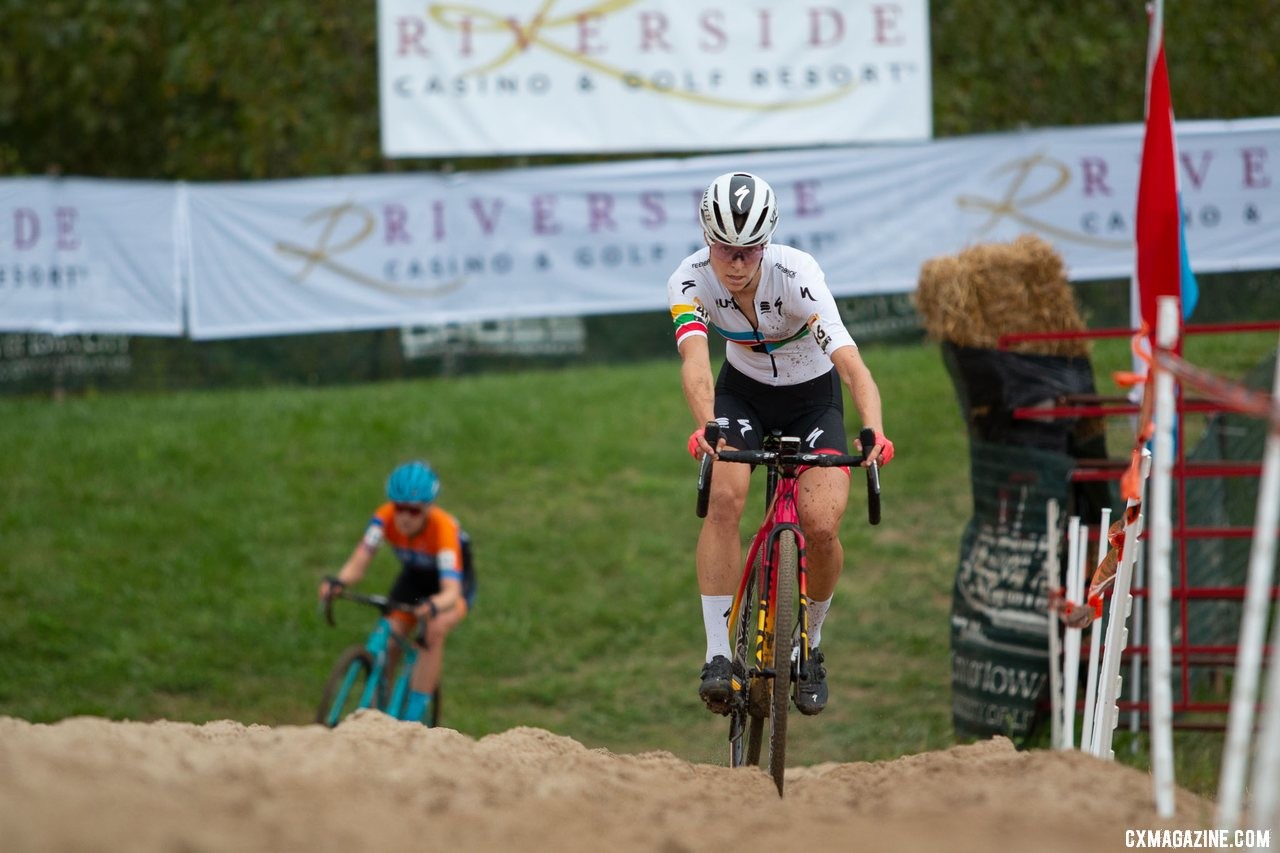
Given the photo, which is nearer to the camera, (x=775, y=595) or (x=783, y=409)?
(x=775, y=595)

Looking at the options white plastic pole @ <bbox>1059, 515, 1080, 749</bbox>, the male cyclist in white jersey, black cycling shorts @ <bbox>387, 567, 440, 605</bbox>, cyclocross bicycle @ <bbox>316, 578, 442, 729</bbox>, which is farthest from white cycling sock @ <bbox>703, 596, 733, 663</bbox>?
black cycling shorts @ <bbox>387, 567, 440, 605</bbox>

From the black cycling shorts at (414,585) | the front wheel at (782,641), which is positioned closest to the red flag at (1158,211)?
the front wheel at (782,641)

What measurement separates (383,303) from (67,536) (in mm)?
3872

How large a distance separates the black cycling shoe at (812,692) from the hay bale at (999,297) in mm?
3536

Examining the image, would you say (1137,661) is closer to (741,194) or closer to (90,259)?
(741,194)

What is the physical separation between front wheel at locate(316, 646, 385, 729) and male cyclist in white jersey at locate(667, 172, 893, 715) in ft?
12.1

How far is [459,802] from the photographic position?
4.25m

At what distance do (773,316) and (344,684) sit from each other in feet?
15.1

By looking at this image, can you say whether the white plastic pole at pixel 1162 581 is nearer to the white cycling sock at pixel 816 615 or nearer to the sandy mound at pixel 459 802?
the sandy mound at pixel 459 802

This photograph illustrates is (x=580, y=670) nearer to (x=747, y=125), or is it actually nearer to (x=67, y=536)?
(x=67, y=536)

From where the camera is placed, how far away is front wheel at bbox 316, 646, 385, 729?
30.7 ft

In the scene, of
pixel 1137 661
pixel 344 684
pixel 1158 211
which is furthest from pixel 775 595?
pixel 344 684

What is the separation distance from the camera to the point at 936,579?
12.2 metres

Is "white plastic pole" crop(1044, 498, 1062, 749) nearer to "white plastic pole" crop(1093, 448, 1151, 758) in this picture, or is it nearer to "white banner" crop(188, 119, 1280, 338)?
"white plastic pole" crop(1093, 448, 1151, 758)
